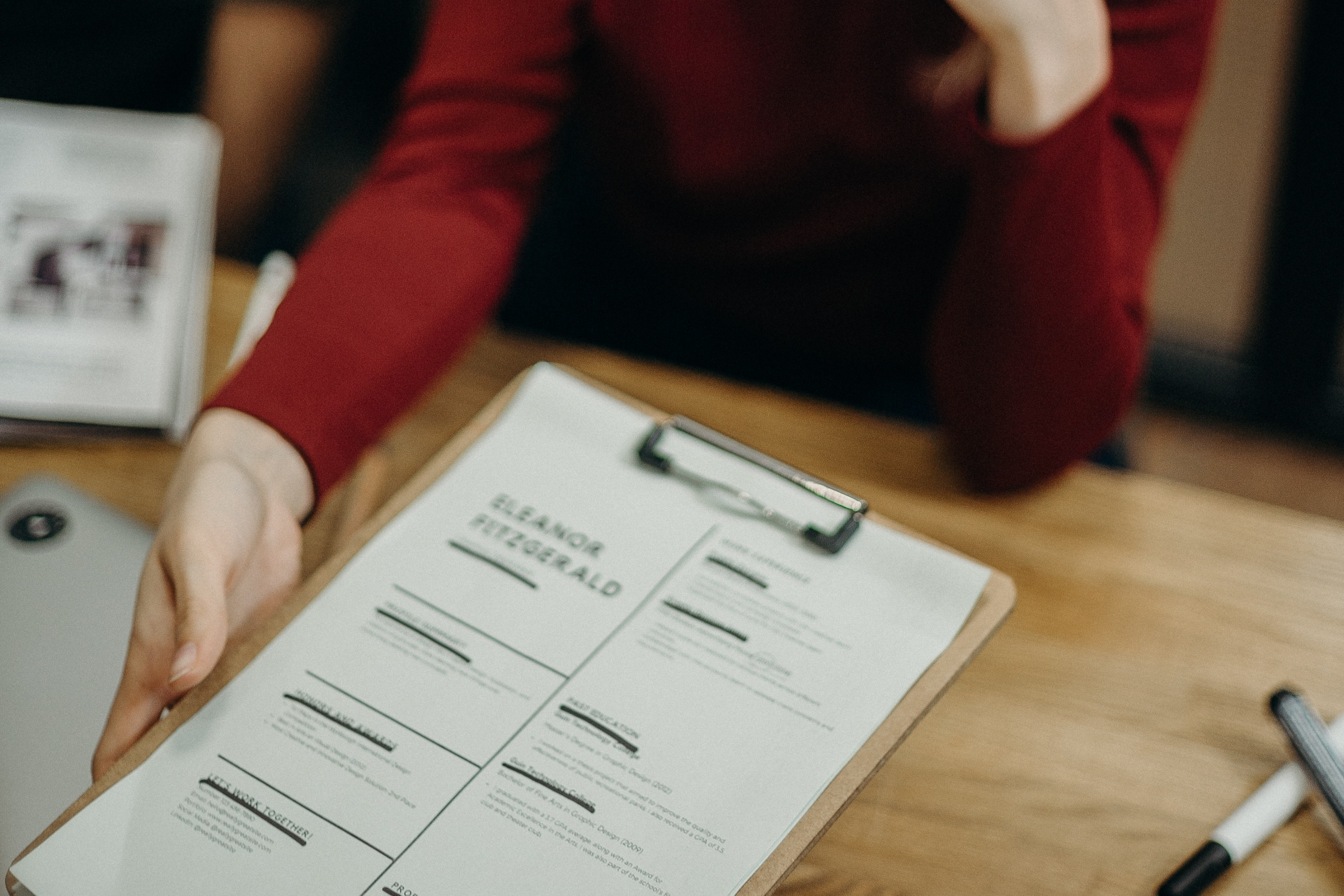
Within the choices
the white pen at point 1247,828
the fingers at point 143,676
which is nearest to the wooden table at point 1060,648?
the white pen at point 1247,828

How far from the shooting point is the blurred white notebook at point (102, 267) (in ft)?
2.28

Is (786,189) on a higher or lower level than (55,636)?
higher

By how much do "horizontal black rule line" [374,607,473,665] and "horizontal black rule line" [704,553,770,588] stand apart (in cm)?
12

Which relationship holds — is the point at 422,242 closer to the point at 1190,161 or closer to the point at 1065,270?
the point at 1065,270

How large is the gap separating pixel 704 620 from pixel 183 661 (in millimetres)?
Answer: 233

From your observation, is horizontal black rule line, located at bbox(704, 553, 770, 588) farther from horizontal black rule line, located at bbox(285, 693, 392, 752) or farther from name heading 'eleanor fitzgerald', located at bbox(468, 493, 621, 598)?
horizontal black rule line, located at bbox(285, 693, 392, 752)

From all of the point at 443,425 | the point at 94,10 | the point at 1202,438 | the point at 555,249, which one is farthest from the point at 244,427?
the point at 1202,438

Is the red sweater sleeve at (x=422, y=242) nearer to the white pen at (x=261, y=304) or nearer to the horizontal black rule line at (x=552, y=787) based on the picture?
the white pen at (x=261, y=304)

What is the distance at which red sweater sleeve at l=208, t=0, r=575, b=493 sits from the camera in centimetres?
62

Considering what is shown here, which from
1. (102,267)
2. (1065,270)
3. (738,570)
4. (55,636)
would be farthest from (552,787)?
(102,267)

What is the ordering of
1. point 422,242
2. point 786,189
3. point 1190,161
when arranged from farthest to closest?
point 1190,161, point 786,189, point 422,242

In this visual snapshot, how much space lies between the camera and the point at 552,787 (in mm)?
431

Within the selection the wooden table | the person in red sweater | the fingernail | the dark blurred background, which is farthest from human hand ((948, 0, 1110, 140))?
the dark blurred background

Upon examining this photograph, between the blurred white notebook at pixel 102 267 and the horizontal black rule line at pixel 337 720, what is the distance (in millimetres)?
311
